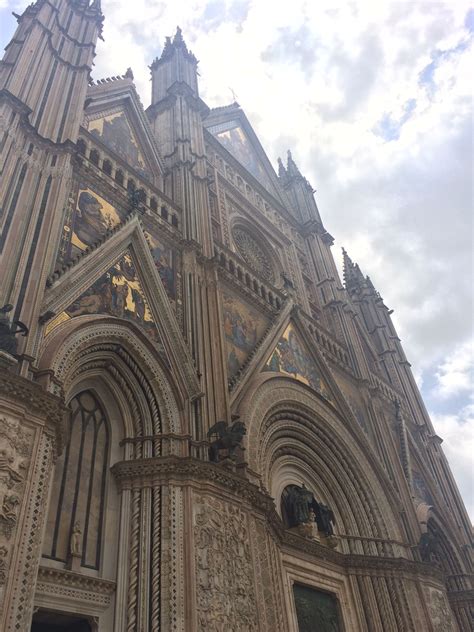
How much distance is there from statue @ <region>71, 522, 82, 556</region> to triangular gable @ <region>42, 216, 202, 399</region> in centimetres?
309

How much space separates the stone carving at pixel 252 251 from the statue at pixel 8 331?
11.2 meters

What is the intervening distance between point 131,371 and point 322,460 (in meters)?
7.30

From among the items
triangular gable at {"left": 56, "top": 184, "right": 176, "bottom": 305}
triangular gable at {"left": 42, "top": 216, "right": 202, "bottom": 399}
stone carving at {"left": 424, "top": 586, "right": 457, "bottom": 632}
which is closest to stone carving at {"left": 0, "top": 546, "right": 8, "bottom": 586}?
Answer: triangular gable at {"left": 42, "top": 216, "right": 202, "bottom": 399}

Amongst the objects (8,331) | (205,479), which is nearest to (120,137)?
(8,331)

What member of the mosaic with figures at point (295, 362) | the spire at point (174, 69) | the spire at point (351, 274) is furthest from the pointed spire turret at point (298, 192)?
the mosaic with figures at point (295, 362)

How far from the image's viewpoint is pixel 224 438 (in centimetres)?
948

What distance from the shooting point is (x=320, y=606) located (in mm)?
11867

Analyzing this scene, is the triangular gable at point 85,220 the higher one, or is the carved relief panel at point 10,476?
the triangular gable at point 85,220

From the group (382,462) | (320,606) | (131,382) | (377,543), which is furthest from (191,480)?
(382,462)

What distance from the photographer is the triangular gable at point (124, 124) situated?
1439 centimetres

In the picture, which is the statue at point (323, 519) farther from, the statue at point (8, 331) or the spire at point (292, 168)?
the spire at point (292, 168)

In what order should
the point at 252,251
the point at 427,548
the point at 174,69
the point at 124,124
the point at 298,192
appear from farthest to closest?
the point at 298,192 → the point at 174,69 → the point at 252,251 → the point at 124,124 → the point at 427,548

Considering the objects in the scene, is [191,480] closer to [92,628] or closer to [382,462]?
[92,628]

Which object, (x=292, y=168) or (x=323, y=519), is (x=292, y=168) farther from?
(x=323, y=519)
